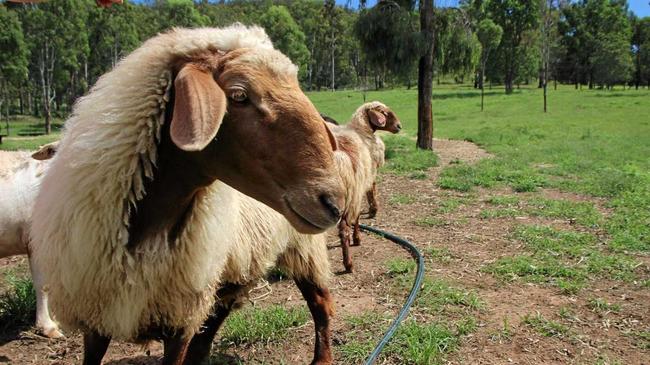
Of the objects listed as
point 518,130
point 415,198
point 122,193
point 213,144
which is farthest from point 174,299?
point 518,130

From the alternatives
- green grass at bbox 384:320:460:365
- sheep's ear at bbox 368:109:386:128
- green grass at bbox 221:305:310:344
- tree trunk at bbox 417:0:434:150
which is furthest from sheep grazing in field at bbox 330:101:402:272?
tree trunk at bbox 417:0:434:150

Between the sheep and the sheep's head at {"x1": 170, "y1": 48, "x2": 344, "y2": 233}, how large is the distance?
2498 mm

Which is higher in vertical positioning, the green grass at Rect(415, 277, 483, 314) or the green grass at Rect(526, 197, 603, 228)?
the green grass at Rect(526, 197, 603, 228)

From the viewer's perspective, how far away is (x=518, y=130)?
2042 cm

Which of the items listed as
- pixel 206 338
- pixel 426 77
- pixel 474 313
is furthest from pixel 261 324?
pixel 426 77

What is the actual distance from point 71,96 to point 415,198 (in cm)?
5041

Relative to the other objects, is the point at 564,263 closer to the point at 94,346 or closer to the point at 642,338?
the point at 642,338

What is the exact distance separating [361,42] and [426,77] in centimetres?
236

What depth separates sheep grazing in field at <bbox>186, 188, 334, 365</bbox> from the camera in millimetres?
2740

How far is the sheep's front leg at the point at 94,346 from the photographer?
7.37 feet

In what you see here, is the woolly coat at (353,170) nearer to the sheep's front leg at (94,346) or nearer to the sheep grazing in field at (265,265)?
the sheep grazing in field at (265,265)

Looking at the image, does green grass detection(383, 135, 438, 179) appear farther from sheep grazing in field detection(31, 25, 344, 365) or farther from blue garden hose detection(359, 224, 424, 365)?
sheep grazing in field detection(31, 25, 344, 365)

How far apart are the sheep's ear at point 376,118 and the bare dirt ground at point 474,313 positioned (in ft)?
6.32

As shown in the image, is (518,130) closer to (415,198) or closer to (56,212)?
(415,198)
